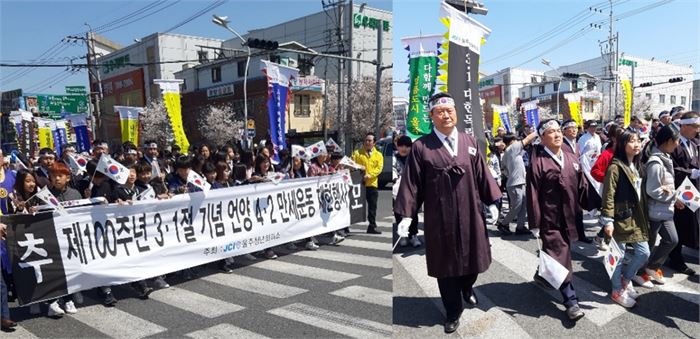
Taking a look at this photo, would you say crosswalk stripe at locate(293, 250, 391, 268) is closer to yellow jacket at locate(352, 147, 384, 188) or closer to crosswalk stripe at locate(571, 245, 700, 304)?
yellow jacket at locate(352, 147, 384, 188)

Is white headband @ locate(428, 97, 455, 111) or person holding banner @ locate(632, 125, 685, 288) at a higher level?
white headband @ locate(428, 97, 455, 111)

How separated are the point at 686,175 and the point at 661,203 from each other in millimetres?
1380

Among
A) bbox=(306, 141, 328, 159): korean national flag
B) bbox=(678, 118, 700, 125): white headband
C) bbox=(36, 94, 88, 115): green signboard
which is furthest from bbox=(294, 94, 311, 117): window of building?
bbox=(678, 118, 700, 125): white headband

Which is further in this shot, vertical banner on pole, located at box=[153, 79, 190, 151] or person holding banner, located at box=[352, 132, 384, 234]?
vertical banner on pole, located at box=[153, 79, 190, 151]

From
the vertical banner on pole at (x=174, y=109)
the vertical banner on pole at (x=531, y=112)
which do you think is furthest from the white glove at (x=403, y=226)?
the vertical banner on pole at (x=531, y=112)

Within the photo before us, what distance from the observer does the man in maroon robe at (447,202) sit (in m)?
3.71

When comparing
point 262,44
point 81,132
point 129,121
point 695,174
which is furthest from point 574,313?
point 81,132

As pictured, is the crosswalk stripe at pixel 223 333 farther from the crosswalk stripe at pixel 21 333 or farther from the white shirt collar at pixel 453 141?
the white shirt collar at pixel 453 141

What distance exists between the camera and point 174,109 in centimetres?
1338

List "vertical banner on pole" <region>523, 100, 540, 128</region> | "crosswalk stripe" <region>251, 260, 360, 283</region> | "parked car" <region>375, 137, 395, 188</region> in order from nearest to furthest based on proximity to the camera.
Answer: "crosswalk stripe" <region>251, 260, 360, 283</region> → "parked car" <region>375, 137, 395, 188</region> → "vertical banner on pole" <region>523, 100, 540, 128</region>

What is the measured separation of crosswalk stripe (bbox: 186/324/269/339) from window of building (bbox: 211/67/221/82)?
126ft

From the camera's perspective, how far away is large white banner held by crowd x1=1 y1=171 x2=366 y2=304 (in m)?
4.58

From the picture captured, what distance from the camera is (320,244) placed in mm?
7844

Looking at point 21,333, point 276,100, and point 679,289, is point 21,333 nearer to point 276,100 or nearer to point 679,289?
point 679,289
